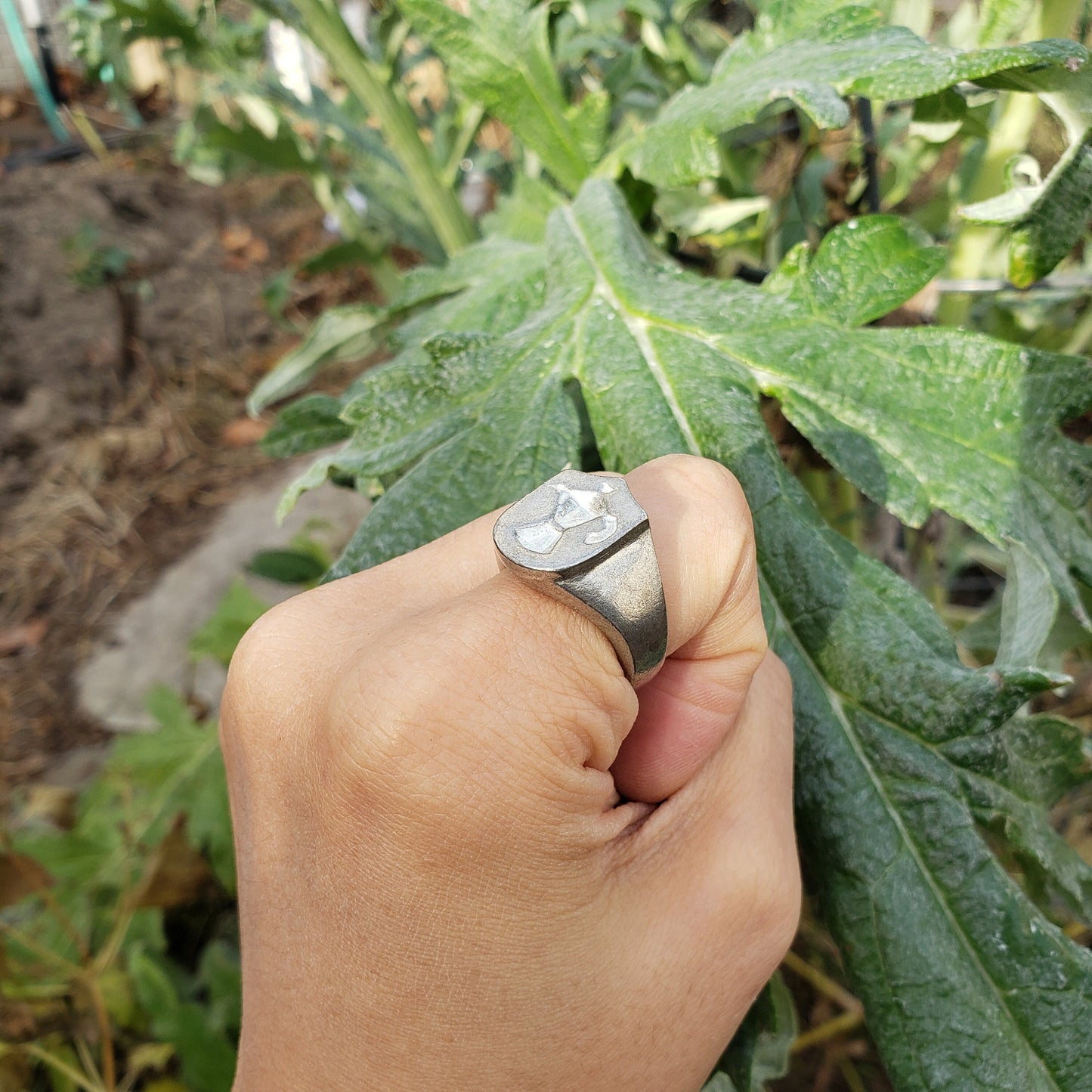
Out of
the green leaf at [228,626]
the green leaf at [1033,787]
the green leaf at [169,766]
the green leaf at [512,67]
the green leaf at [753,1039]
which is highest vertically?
the green leaf at [512,67]

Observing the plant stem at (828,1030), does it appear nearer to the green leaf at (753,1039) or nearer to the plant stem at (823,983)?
the plant stem at (823,983)

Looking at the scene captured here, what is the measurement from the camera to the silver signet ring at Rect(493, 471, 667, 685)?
395 millimetres

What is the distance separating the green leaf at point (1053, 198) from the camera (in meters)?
0.65

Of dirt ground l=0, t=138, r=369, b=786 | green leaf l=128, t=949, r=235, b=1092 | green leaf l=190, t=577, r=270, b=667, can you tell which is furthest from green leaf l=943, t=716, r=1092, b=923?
dirt ground l=0, t=138, r=369, b=786

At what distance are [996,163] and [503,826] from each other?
0.95m

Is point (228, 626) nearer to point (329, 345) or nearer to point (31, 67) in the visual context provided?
point (329, 345)

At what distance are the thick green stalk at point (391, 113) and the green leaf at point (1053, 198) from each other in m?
0.83

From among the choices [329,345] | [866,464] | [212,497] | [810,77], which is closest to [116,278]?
[212,497]

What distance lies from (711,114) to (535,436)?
1.05 feet

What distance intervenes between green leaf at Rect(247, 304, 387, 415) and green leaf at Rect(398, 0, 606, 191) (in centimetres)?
29

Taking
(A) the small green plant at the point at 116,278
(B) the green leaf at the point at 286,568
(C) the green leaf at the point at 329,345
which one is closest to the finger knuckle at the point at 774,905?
(C) the green leaf at the point at 329,345

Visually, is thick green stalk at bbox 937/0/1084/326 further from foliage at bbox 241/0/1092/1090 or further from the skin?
the skin

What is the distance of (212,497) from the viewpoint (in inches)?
107

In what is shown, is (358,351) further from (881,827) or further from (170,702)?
(881,827)
